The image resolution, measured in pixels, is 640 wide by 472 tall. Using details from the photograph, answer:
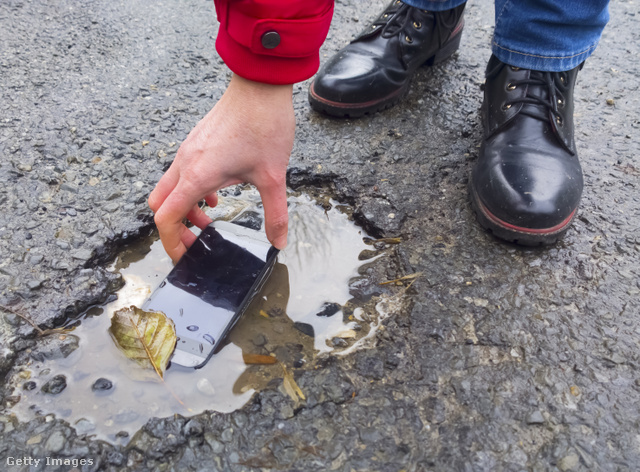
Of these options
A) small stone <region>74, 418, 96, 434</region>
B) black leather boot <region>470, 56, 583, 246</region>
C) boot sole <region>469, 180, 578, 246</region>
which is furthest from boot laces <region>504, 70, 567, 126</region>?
small stone <region>74, 418, 96, 434</region>

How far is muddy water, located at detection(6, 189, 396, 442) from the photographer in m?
1.19

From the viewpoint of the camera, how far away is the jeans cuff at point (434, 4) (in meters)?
2.09

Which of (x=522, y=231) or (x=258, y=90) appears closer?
(x=258, y=90)

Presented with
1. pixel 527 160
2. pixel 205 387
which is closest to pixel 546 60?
pixel 527 160

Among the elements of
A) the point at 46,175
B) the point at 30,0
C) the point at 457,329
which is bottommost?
the point at 457,329

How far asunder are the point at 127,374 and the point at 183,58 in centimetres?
177

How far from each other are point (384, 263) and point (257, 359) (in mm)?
534

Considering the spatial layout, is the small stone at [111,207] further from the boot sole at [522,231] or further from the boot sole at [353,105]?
the boot sole at [522,231]

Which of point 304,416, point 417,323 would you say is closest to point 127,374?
point 304,416

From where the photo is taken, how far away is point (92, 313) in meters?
1.38

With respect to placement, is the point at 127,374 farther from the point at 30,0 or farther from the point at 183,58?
the point at 30,0

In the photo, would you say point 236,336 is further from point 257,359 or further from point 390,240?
point 390,240

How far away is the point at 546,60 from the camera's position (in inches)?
67.9

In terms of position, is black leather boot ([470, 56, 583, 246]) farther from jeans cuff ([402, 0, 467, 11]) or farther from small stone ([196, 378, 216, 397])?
small stone ([196, 378, 216, 397])
